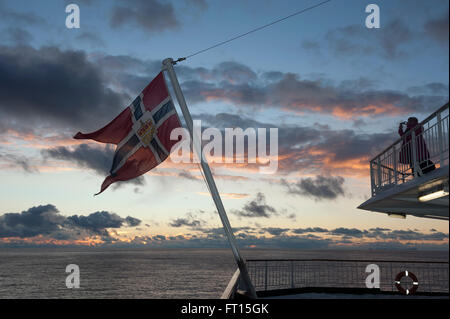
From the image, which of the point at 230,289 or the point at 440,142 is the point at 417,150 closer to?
the point at 440,142

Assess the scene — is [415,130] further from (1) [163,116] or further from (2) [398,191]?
(1) [163,116]

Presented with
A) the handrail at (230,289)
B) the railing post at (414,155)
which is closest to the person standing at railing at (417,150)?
the railing post at (414,155)

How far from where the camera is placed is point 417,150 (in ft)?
35.8

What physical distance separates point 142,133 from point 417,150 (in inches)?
296

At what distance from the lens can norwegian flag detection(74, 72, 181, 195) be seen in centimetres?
961

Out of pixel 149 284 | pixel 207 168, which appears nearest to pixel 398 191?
pixel 207 168

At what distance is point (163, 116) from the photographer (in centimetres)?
964

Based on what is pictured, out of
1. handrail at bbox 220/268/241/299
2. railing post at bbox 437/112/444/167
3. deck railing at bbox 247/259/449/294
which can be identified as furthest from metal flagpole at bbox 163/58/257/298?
railing post at bbox 437/112/444/167

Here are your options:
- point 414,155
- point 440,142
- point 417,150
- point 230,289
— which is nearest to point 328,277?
point 417,150

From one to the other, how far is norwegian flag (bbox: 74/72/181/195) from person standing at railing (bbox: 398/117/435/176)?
254 inches

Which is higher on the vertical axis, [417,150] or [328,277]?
[417,150]

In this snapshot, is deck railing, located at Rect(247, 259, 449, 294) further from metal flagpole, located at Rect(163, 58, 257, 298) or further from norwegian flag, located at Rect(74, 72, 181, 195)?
norwegian flag, located at Rect(74, 72, 181, 195)

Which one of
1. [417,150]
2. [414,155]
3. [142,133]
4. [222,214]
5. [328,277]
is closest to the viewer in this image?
[222,214]
